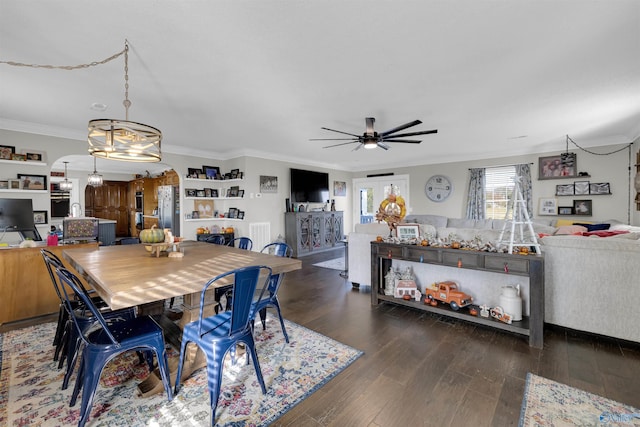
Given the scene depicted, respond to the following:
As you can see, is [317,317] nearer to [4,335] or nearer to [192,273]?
[192,273]

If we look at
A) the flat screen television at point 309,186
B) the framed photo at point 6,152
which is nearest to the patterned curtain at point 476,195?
the flat screen television at point 309,186

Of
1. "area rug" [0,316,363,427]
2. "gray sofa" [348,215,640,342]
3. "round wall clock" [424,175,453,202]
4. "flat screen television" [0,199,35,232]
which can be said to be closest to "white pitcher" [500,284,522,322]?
"gray sofa" [348,215,640,342]

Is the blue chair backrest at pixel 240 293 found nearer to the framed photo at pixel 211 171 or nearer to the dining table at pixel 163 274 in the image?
the dining table at pixel 163 274

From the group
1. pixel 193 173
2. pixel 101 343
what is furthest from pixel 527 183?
pixel 101 343

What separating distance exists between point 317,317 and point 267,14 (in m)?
2.75

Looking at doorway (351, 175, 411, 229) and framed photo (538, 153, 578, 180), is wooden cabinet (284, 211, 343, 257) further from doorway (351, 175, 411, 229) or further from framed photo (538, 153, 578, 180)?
framed photo (538, 153, 578, 180)

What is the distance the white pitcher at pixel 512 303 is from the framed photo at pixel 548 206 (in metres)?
4.14

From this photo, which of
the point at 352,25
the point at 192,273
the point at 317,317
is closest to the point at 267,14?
the point at 352,25

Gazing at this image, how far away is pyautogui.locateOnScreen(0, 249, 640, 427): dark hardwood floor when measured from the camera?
5.37 ft

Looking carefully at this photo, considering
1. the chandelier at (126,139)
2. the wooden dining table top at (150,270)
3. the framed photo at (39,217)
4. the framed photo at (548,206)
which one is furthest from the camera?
the framed photo at (548,206)

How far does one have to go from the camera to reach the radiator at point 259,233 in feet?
20.0

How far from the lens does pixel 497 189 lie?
6.37 meters

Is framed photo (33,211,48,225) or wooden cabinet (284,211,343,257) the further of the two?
wooden cabinet (284,211,343,257)

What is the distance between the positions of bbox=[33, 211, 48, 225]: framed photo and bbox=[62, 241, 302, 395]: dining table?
2.24 m
